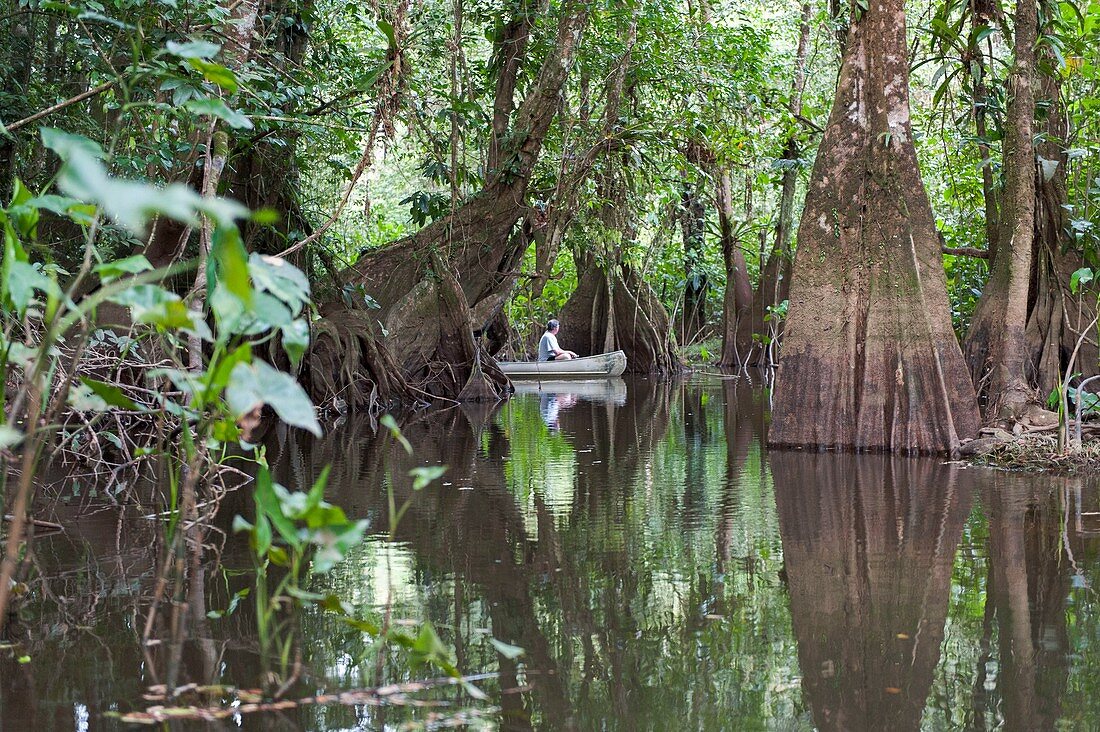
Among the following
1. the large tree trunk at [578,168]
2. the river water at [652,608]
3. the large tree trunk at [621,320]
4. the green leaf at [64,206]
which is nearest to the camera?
the green leaf at [64,206]

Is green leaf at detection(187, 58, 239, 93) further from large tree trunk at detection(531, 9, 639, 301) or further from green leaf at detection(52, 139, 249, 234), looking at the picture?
large tree trunk at detection(531, 9, 639, 301)

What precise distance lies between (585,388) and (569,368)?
1626 mm

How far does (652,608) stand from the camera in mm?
4020

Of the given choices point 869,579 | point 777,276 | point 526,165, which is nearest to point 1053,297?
point 869,579

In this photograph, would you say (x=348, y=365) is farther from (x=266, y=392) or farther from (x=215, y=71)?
(x=266, y=392)

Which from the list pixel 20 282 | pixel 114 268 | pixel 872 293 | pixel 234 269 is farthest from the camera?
pixel 872 293

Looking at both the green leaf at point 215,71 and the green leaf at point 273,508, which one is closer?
the green leaf at point 273,508

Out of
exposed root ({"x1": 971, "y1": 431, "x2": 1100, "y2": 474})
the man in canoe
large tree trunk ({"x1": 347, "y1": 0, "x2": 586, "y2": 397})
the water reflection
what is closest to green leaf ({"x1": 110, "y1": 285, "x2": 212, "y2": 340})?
the water reflection

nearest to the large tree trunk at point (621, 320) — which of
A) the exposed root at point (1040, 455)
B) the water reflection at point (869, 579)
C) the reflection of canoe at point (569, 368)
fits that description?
the reflection of canoe at point (569, 368)

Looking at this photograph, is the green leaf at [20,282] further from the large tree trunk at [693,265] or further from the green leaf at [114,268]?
the large tree trunk at [693,265]

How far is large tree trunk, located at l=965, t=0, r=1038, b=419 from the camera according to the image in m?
8.31

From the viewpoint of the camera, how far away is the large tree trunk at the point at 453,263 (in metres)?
14.3

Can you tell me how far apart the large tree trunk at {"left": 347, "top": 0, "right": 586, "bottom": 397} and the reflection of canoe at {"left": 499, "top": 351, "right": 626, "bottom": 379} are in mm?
4438

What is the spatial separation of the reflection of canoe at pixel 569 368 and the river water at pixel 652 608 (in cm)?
1249
